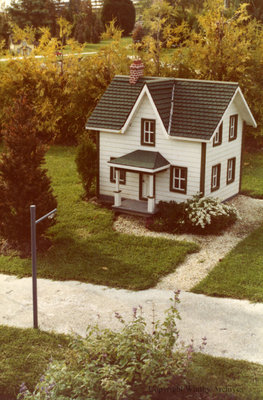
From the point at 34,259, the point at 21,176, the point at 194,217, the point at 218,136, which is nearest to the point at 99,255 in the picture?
the point at 21,176

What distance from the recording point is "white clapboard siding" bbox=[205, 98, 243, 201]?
22547 mm

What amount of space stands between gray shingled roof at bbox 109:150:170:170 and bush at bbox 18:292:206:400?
Answer: 442 inches

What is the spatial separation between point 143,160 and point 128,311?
8.14 meters

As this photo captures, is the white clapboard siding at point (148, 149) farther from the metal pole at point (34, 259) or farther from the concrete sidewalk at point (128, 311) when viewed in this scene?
the metal pole at point (34, 259)

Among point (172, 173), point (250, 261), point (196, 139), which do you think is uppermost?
point (196, 139)

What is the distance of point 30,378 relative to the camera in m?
12.6

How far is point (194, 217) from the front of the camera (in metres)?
21.2

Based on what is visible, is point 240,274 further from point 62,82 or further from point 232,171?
point 62,82

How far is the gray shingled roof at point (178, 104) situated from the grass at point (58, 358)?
10.3 metres

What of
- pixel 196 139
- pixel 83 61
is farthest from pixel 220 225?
pixel 83 61

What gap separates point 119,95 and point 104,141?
1965mm

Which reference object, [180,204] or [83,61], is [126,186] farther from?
[83,61]

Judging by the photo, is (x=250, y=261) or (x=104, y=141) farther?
(x=104, y=141)

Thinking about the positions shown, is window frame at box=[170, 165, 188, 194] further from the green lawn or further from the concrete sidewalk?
the concrete sidewalk
